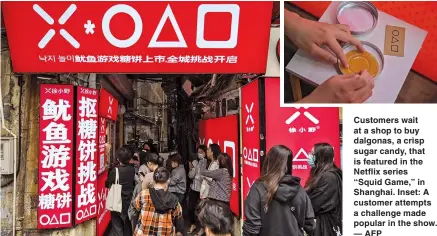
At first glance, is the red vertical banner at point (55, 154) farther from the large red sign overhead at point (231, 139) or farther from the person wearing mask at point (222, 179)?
the large red sign overhead at point (231, 139)

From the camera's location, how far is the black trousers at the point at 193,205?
259 inches

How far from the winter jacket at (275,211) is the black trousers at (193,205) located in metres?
3.72

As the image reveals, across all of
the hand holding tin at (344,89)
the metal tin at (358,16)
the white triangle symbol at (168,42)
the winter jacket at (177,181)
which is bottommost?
the winter jacket at (177,181)

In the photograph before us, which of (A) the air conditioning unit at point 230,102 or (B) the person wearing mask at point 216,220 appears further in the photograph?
(A) the air conditioning unit at point 230,102

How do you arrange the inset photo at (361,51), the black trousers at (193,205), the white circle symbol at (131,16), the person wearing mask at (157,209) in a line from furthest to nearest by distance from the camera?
the black trousers at (193,205) < the white circle symbol at (131,16) < the person wearing mask at (157,209) < the inset photo at (361,51)

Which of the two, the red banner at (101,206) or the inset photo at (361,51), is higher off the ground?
the inset photo at (361,51)

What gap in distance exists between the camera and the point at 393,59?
2.65m

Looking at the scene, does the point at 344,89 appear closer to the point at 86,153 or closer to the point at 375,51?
the point at 375,51

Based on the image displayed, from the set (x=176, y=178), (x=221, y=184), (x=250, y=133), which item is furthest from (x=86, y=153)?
(x=250, y=133)

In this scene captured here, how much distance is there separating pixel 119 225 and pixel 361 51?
378 cm

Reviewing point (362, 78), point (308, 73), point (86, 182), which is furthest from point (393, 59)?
point (86, 182)

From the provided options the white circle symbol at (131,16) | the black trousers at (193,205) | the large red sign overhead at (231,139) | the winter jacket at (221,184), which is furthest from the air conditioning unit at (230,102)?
the white circle symbol at (131,16)

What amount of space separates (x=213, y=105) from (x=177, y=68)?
4409 mm

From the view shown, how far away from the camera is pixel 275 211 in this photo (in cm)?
290
